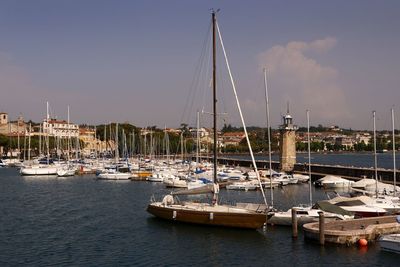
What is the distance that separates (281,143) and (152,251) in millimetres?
51895

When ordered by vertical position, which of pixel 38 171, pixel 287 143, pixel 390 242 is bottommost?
pixel 390 242

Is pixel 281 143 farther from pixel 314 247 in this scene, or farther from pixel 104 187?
pixel 314 247

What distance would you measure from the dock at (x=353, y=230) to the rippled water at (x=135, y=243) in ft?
1.50

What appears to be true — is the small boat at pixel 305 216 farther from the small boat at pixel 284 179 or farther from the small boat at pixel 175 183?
the small boat at pixel 284 179

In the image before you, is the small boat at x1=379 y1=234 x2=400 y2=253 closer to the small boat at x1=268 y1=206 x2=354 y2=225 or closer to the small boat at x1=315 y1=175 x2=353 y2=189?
the small boat at x1=268 y1=206 x2=354 y2=225

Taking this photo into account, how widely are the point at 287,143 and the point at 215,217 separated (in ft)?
154

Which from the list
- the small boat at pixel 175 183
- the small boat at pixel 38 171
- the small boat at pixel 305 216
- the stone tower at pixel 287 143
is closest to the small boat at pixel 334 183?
the small boat at pixel 175 183

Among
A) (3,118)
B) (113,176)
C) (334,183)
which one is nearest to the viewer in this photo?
(334,183)

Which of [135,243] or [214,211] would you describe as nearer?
[135,243]

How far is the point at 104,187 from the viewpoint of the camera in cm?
5719

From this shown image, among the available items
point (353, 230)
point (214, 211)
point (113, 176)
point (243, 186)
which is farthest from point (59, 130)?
point (353, 230)

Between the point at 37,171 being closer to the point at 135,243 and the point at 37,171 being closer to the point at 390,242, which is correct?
the point at 135,243

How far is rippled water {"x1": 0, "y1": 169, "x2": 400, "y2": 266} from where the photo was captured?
2352 centimetres

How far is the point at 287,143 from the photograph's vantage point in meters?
74.5
